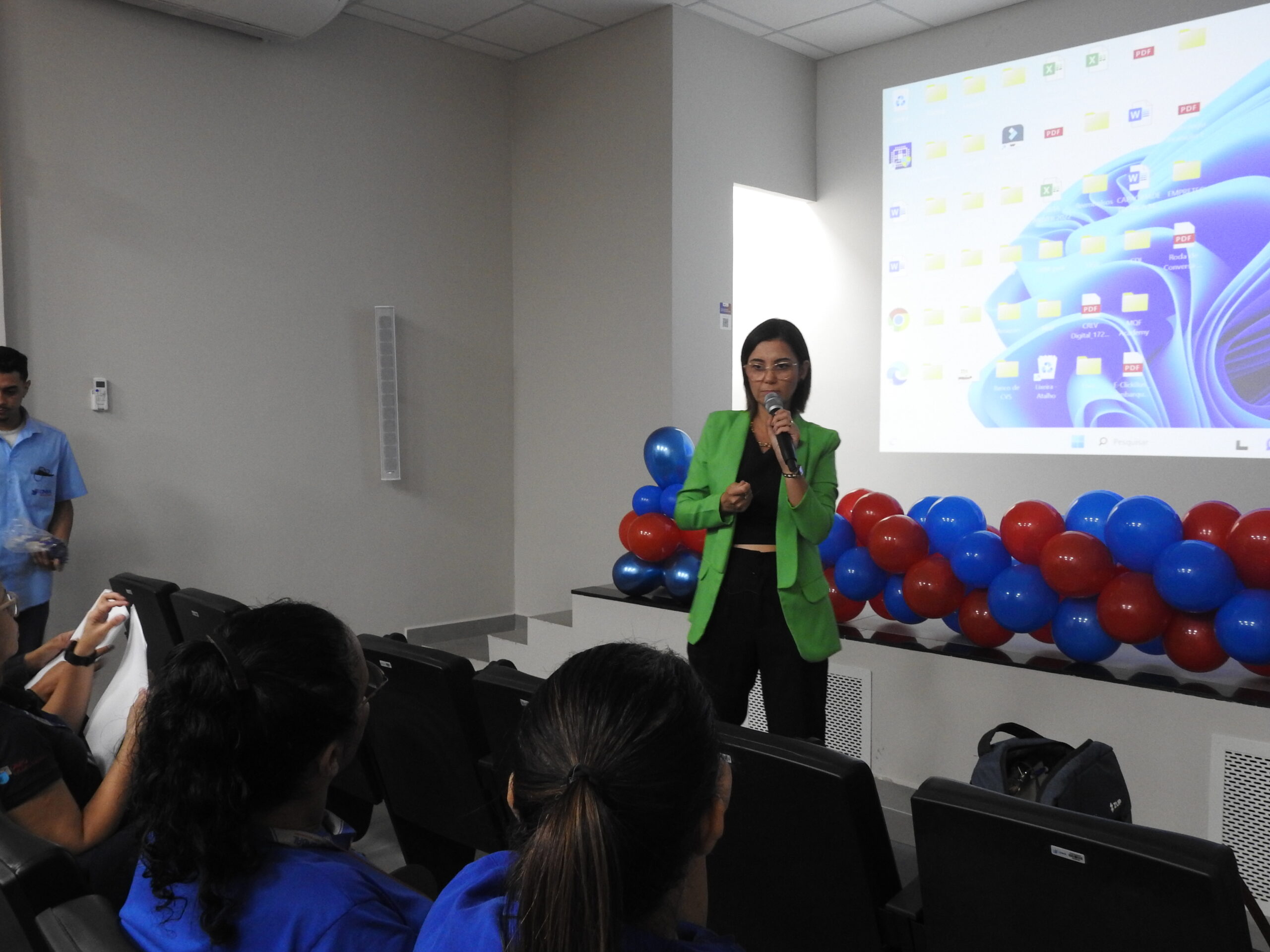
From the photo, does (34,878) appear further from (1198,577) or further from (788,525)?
(1198,577)

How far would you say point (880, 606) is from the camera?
136 inches

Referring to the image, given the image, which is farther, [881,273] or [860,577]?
[881,273]

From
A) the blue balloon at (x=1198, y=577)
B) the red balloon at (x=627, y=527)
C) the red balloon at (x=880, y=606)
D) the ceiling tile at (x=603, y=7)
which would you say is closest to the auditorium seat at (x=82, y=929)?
the blue balloon at (x=1198, y=577)

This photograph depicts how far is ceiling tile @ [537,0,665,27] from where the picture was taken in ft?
15.6

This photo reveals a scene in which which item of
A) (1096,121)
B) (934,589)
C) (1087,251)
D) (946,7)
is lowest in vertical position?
(934,589)

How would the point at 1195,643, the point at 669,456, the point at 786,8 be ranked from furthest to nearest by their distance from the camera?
1. the point at 786,8
2. the point at 669,456
3. the point at 1195,643

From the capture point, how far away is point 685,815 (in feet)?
2.62

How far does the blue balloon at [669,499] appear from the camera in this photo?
3.88m

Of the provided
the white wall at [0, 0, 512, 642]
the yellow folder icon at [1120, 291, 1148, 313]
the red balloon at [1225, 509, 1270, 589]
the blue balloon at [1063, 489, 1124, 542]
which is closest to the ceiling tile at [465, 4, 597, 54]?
the white wall at [0, 0, 512, 642]

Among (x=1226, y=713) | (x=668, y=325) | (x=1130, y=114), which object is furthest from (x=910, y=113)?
(x=1226, y=713)

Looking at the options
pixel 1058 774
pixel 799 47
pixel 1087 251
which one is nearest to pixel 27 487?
pixel 1058 774

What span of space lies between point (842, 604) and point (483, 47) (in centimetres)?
369

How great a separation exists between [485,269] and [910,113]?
2.39m

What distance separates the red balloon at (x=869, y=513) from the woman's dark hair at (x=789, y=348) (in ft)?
3.46
